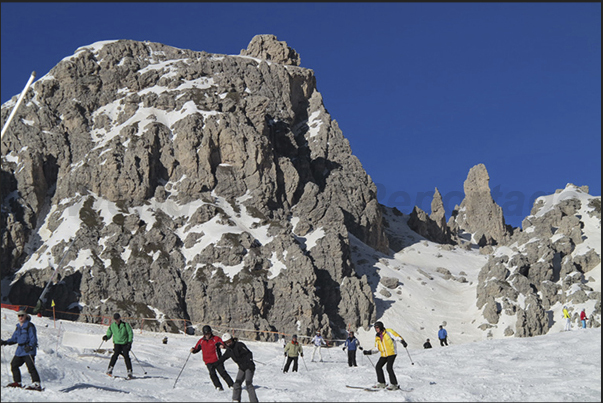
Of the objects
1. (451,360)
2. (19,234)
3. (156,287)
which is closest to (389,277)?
(156,287)

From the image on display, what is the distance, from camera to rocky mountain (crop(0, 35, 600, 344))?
91938 millimetres

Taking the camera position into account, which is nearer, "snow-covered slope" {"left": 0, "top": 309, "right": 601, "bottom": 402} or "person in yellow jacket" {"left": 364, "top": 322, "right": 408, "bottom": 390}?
"snow-covered slope" {"left": 0, "top": 309, "right": 601, "bottom": 402}

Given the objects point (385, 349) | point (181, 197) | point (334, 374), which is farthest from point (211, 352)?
point (181, 197)

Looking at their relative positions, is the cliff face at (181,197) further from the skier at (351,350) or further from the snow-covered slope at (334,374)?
the skier at (351,350)

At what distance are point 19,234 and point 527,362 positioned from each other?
88005mm

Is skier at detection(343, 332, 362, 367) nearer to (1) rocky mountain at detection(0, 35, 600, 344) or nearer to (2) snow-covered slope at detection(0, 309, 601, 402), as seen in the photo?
(2) snow-covered slope at detection(0, 309, 601, 402)

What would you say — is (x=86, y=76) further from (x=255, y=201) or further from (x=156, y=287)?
(x=156, y=287)

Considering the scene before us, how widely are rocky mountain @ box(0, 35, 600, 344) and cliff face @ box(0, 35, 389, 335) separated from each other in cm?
25

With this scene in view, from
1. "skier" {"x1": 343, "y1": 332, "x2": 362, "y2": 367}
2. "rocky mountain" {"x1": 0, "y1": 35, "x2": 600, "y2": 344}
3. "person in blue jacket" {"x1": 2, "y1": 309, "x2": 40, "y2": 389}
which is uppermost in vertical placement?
"rocky mountain" {"x1": 0, "y1": 35, "x2": 600, "y2": 344}

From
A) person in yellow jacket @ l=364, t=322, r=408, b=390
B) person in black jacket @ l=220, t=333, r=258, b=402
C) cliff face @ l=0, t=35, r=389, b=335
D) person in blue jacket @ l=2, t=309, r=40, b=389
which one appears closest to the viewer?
person in blue jacket @ l=2, t=309, r=40, b=389

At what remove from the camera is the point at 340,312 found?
324 ft

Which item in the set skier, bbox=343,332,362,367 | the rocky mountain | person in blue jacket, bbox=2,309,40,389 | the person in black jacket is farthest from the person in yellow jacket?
the rocky mountain

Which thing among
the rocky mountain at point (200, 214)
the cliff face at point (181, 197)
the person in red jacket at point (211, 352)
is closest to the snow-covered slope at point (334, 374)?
the person in red jacket at point (211, 352)

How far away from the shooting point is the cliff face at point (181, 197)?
91938mm
